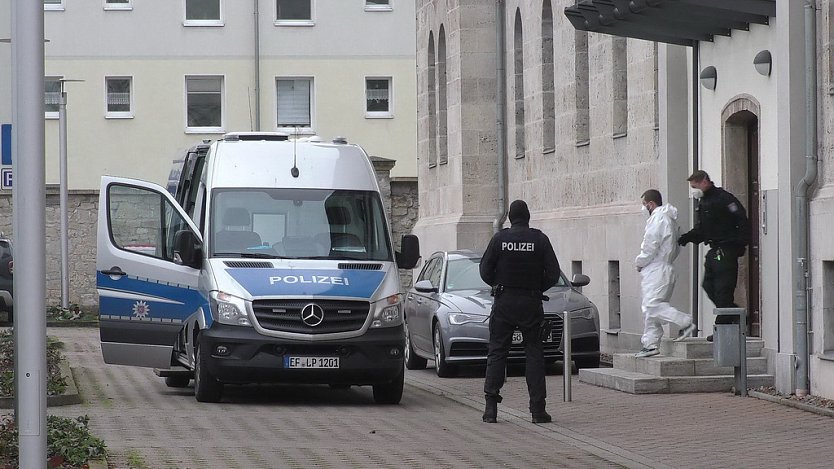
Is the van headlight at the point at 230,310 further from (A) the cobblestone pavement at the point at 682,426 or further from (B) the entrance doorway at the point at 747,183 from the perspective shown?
(B) the entrance doorway at the point at 747,183

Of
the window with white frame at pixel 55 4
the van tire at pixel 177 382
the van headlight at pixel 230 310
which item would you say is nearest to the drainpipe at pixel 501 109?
the van tire at pixel 177 382

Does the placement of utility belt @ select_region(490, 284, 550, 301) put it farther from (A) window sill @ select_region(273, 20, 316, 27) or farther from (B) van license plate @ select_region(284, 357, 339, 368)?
(A) window sill @ select_region(273, 20, 316, 27)

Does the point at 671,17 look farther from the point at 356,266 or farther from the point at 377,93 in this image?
the point at 377,93

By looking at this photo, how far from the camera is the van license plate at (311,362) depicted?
15320 millimetres

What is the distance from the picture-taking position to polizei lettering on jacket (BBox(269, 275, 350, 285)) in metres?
15.5

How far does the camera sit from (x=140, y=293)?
15.8 meters

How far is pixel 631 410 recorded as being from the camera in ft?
49.3

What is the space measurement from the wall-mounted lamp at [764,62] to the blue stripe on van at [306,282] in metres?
4.83

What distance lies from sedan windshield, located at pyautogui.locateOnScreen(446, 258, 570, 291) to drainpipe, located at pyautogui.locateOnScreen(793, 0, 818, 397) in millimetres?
5081

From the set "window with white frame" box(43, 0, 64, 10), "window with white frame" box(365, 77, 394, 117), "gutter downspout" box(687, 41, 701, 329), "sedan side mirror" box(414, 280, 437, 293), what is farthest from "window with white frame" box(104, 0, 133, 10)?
"gutter downspout" box(687, 41, 701, 329)

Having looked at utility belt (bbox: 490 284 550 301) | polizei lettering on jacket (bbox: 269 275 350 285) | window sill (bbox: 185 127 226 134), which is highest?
window sill (bbox: 185 127 226 134)

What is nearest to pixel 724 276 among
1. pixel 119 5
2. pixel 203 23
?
pixel 203 23

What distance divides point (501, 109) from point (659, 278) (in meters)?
12.8

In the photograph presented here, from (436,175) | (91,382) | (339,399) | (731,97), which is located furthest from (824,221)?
(436,175)
